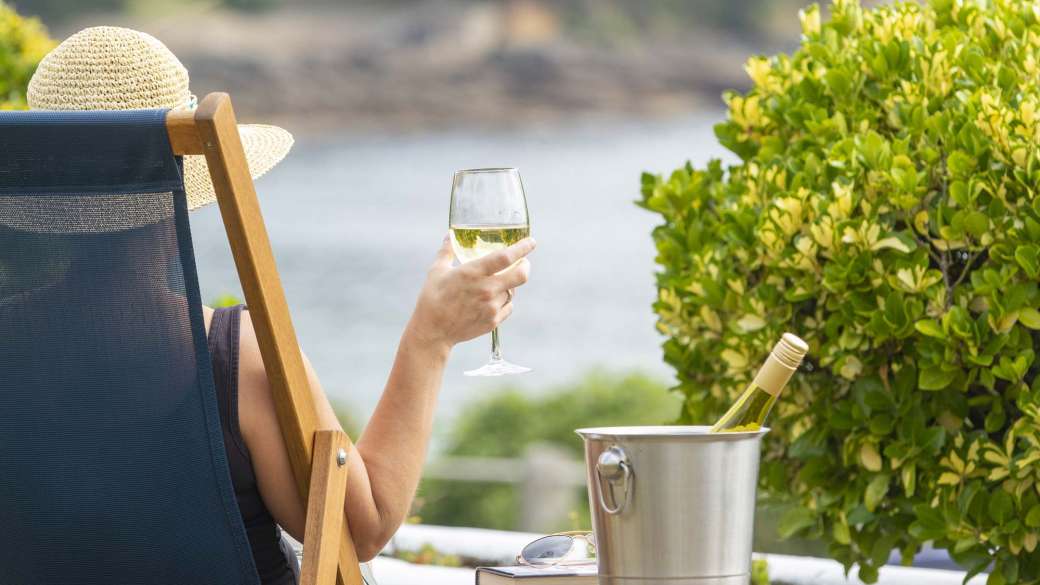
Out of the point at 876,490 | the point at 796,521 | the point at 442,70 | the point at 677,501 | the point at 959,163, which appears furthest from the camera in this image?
the point at 442,70

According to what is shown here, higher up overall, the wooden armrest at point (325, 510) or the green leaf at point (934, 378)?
the green leaf at point (934, 378)

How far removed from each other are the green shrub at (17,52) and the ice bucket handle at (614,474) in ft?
11.5

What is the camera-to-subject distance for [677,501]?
1768 millimetres

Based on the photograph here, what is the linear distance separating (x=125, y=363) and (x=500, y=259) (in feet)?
1.75

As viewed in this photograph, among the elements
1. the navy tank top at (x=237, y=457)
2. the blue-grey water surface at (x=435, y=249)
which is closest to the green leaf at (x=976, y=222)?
the navy tank top at (x=237, y=457)

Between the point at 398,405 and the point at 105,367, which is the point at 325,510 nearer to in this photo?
the point at 398,405

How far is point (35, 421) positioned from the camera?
1.86 metres

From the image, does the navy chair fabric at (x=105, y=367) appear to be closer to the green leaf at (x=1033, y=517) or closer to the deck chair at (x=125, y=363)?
the deck chair at (x=125, y=363)

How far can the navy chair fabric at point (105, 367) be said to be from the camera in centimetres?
177

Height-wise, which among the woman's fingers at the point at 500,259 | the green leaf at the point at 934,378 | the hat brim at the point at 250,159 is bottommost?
the green leaf at the point at 934,378

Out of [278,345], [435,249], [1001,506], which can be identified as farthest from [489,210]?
[435,249]

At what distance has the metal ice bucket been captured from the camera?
5.78ft

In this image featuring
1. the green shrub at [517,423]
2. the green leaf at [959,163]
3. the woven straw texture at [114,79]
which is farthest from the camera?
the green shrub at [517,423]

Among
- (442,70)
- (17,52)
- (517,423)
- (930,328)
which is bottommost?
(517,423)
